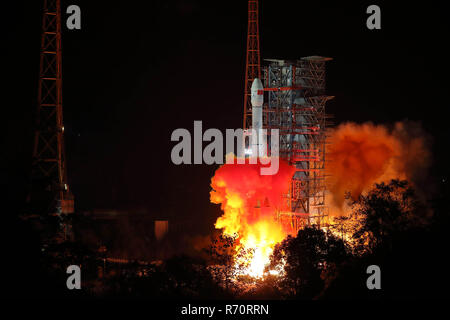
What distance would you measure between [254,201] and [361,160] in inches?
456

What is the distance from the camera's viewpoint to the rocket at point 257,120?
4012 cm

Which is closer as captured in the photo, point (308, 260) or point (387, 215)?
point (387, 215)

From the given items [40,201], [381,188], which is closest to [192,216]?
[381,188]

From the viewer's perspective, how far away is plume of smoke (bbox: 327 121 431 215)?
46.4 meters

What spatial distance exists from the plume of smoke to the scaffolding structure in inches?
158

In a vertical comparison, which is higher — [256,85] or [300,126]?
[256,85]

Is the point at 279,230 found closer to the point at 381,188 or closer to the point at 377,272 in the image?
the point at 381,188

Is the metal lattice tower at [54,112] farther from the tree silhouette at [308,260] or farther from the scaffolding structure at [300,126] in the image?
the scaffolding structure at [300,126]

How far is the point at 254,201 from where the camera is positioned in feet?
128

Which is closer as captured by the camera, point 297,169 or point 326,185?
point 297,169

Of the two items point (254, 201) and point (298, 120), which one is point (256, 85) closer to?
point (298, 120)
